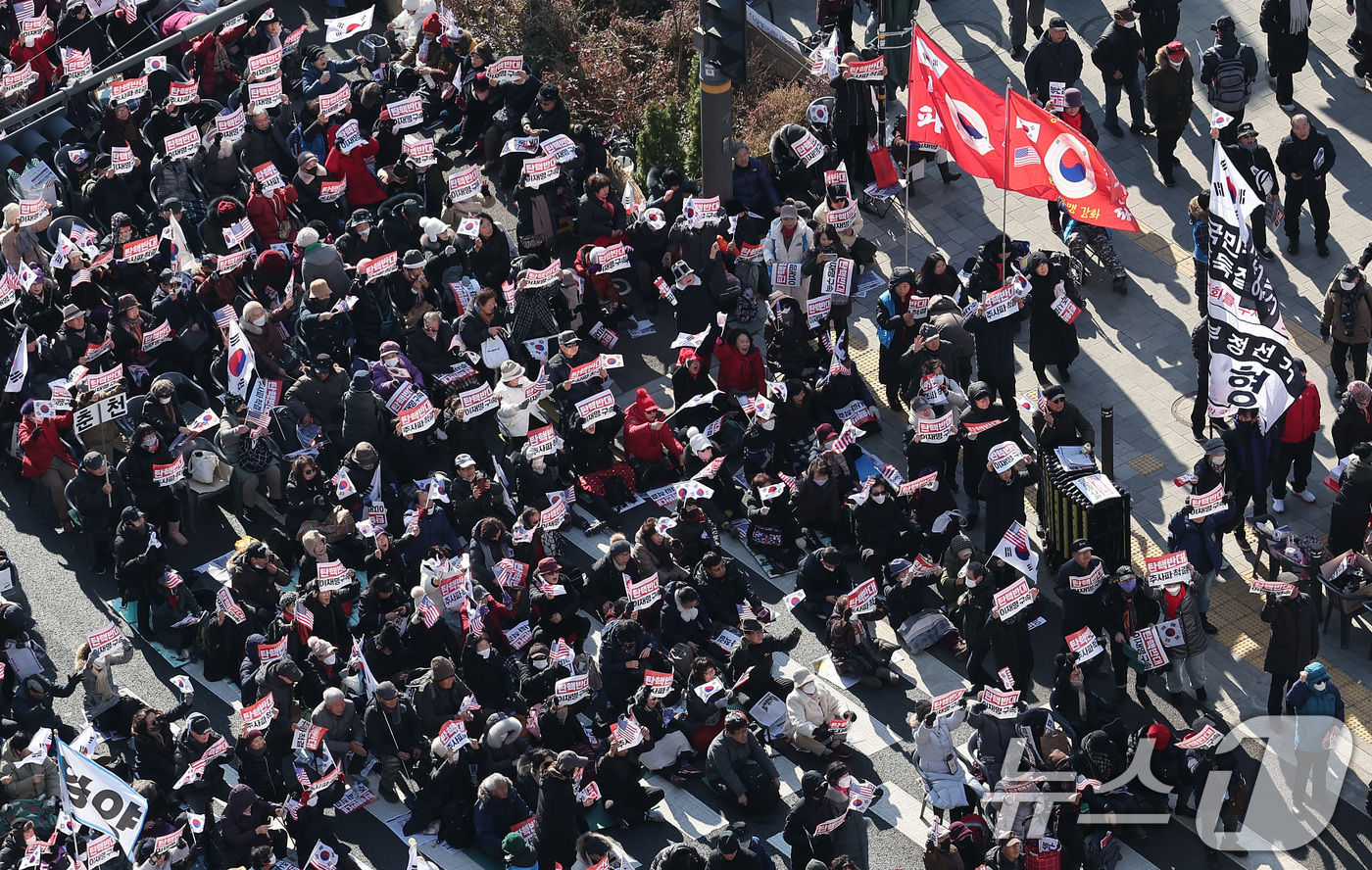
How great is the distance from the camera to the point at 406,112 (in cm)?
2900

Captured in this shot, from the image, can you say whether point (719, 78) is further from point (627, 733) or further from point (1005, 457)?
point (627, 733)

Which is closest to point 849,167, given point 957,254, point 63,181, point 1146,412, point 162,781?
point 957,254

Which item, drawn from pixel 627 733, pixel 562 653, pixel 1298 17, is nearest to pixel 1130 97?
pixel 1298 17

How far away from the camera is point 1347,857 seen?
20.9 meters

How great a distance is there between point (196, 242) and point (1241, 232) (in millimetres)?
→ 13128

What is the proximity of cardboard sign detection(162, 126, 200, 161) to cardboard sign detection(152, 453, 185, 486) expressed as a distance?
5538 millimetres

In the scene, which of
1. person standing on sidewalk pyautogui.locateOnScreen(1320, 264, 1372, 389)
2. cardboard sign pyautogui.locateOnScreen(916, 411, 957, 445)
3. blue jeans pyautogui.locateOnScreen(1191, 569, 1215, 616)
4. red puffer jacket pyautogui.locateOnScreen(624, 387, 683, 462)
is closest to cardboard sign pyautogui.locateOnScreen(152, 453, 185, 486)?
red puffer jacket pyautogui.locateOnScreen(624, 387, 683, 462)

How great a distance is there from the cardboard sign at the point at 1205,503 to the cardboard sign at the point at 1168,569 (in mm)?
767

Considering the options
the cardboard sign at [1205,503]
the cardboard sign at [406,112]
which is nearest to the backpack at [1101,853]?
the cardboard sign at [1205,503]

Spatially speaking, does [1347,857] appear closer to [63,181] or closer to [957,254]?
[957,254]

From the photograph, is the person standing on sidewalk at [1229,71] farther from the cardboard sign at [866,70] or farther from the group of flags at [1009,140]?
the group of flags at [1009,140]

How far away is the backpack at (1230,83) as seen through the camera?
92.7ft

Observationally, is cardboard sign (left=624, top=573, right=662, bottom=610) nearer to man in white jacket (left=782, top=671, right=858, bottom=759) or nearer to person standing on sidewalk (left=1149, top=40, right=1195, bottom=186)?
man in white jacket (left=782, top=671, right=858, bottom=759)

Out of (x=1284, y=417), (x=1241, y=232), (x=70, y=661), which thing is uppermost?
(x=1241, y=232)
